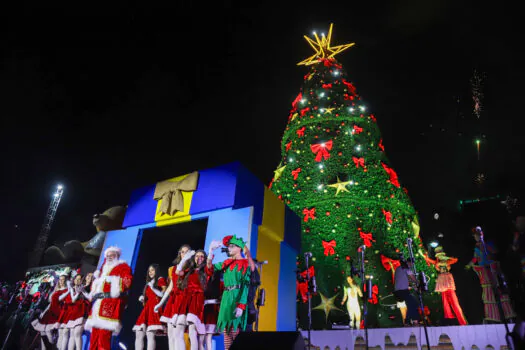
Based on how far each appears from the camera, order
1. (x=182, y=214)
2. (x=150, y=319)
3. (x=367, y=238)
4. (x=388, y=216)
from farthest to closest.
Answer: (x=388, y=216), (x=367, y=238), (x=182, y=214), (x=150, y=319)

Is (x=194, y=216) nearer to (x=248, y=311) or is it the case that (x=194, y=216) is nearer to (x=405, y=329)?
(x=248, y=311)

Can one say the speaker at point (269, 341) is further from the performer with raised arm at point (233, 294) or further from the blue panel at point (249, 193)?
the blue panel at point (249, 193)

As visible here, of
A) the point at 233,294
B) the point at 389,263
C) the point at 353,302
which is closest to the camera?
the point at 233,294

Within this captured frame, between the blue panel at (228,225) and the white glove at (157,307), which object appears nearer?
the white glove at (157,307)

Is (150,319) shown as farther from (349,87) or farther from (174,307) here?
(349,87)

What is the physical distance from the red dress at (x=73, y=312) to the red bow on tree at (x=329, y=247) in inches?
261

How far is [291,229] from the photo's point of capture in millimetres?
8141

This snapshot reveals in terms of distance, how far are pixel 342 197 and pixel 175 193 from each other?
5486 mm

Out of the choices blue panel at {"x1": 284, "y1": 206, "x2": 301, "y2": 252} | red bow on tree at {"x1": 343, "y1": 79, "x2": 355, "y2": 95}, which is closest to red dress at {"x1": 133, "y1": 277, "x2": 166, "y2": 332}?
blue panel at {"x1": 284, "y1": 206, "x2": 301, "y2": 252}

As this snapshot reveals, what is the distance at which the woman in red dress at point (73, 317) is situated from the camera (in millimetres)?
5949

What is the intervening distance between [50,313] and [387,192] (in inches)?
385

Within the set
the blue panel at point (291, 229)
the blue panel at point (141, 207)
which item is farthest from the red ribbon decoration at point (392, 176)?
the blue panel at point (141, 207)

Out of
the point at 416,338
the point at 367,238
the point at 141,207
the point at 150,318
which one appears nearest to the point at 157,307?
the point at 150,318

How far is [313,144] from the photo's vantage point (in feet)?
37.4
